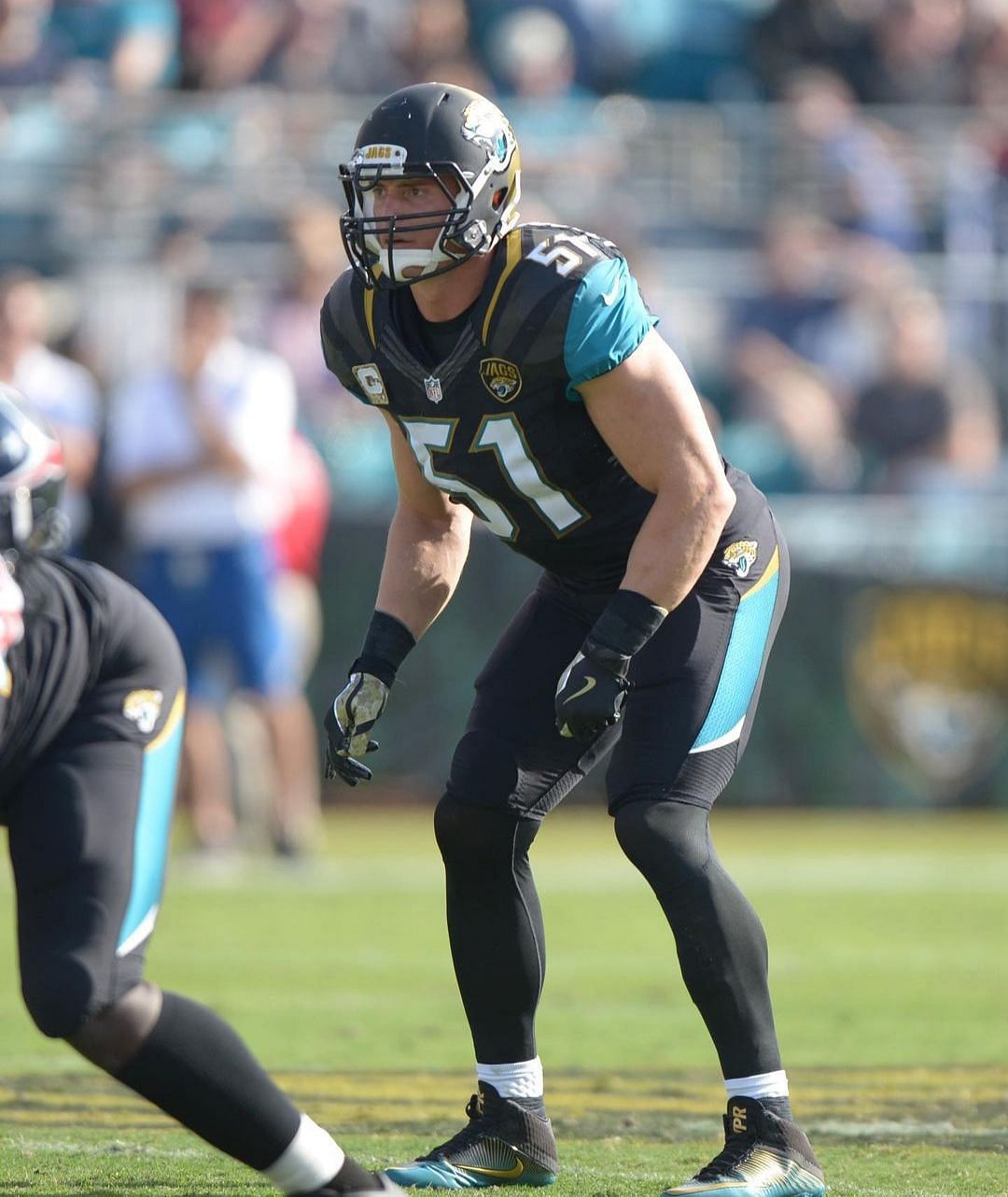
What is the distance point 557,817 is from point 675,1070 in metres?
5.95

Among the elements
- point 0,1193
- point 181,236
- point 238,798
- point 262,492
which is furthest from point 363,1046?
point 181,236

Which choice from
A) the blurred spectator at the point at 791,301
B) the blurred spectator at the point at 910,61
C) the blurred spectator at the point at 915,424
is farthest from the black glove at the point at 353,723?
the blurred spectator at the point at 910,61

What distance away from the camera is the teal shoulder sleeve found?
3.85 meters

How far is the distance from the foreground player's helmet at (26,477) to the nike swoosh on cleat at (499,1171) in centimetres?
148

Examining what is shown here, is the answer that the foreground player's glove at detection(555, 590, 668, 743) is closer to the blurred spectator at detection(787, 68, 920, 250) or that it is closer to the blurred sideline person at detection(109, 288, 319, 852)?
the blurred sideline person at detection(109, 288, 319, 852)

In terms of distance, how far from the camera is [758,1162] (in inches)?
152

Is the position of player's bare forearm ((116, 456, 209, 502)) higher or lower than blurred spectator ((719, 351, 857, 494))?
higher

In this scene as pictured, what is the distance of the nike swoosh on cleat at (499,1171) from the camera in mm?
4141

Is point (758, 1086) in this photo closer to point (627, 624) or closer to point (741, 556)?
point (627, 624)

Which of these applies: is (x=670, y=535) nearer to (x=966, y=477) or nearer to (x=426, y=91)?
(x=426, y=91)

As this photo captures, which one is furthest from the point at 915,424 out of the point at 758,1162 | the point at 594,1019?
the point at 758,1162

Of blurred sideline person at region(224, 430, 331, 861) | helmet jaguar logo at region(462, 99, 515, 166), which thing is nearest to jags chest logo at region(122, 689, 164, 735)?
helmet jaguar logo at region(462, 99, 515, 166)

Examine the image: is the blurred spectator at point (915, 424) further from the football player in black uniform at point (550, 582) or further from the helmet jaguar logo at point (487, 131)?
the helmet jaguar logo at point (487, 131)

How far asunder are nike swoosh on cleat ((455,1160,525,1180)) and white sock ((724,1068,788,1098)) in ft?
1.63
